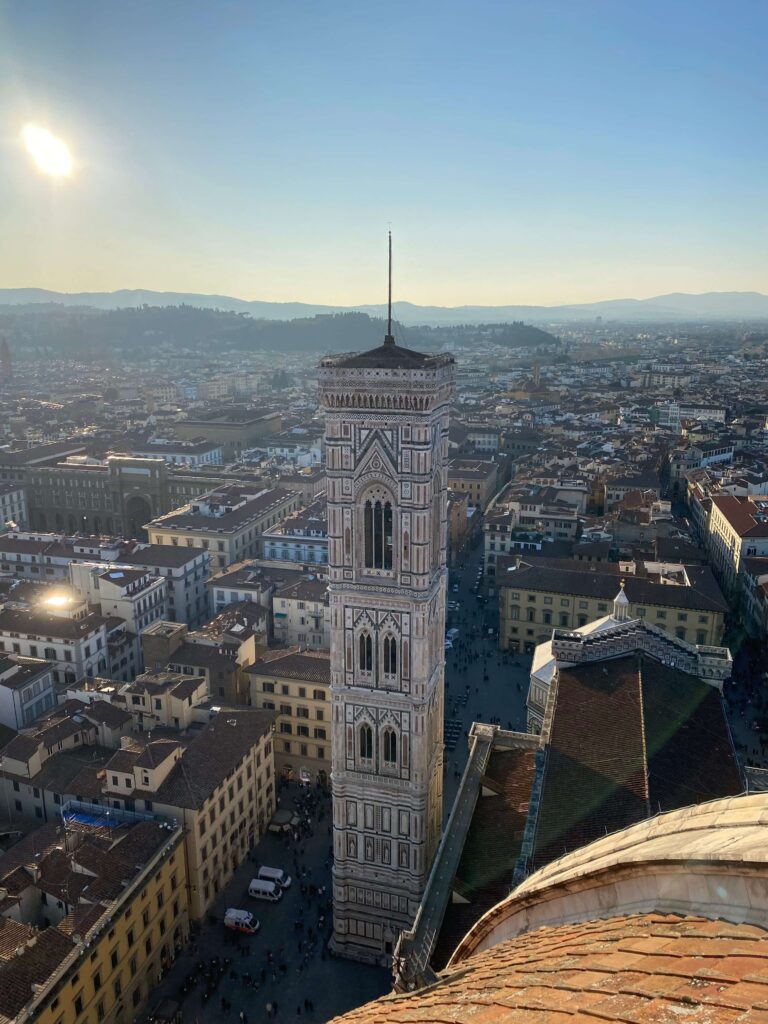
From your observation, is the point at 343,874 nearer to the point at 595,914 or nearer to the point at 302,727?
the point at 302,727

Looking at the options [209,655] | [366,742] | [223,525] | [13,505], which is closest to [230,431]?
[13,505]

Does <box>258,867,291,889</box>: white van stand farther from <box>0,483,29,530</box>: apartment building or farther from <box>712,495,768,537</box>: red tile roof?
<box>0,483,29,530</box>: apartment building

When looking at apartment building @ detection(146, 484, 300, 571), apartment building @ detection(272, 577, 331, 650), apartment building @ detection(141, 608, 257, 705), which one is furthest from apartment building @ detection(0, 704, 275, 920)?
apartment building @ detection(146, 484, 300, 571)

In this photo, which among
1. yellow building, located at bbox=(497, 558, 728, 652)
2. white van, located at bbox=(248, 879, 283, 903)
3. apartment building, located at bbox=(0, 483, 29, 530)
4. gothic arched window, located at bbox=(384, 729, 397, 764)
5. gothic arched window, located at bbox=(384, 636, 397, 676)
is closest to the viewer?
gothic arched window, located at bbox=(384, 636, 397, 676)

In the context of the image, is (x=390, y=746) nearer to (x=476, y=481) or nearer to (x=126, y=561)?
(x=126, y=561)

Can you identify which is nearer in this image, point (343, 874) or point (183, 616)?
point (343, 874)

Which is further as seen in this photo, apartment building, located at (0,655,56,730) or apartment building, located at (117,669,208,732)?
apartment building, located at (0,655,56,730)

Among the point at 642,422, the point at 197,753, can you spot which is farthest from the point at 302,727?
the point at 642,422
